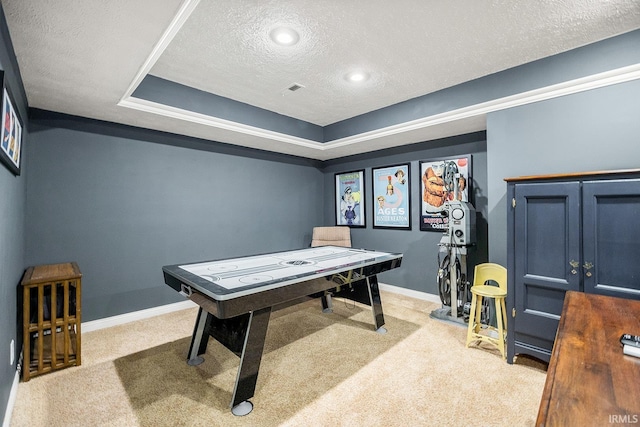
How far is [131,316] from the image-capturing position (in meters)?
3.32

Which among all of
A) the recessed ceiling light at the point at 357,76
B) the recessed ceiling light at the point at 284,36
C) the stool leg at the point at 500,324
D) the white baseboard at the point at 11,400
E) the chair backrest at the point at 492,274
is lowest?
the white baseboard at the point at 11,400

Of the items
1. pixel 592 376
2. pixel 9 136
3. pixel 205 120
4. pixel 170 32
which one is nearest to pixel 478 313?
pixel 592 376

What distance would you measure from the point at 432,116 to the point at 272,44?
1.94 m

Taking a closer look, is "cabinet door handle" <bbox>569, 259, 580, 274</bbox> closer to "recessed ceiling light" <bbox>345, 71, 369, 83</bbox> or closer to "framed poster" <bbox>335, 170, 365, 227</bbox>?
"recessed ceiling light" <bbox>345, 71, 369, 83</bbox>

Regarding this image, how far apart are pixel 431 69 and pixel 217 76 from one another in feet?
6.87

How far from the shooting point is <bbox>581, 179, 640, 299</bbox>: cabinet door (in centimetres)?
192

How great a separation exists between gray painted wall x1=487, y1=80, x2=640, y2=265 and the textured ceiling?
43 centimetres

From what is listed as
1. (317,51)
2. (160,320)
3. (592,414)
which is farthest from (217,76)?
(592,414)

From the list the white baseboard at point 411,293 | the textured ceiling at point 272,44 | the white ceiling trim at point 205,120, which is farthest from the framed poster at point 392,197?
the white ceiling trim at point 205,120

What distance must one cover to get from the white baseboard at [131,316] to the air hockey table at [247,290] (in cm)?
136

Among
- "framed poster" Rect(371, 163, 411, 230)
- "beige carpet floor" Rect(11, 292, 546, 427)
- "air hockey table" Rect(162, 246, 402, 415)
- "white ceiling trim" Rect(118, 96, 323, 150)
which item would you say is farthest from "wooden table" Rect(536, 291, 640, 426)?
"white ceiling trim" Rect(118, 96, 323, 150)

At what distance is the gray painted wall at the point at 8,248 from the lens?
1.62 meters

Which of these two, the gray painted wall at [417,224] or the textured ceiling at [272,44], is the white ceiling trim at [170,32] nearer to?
the textured ceiling at [272,44]

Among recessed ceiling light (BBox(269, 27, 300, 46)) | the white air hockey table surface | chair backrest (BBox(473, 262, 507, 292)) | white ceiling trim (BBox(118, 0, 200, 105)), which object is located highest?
recessed ceiling light (BBox(269, 27, 300, 46))
